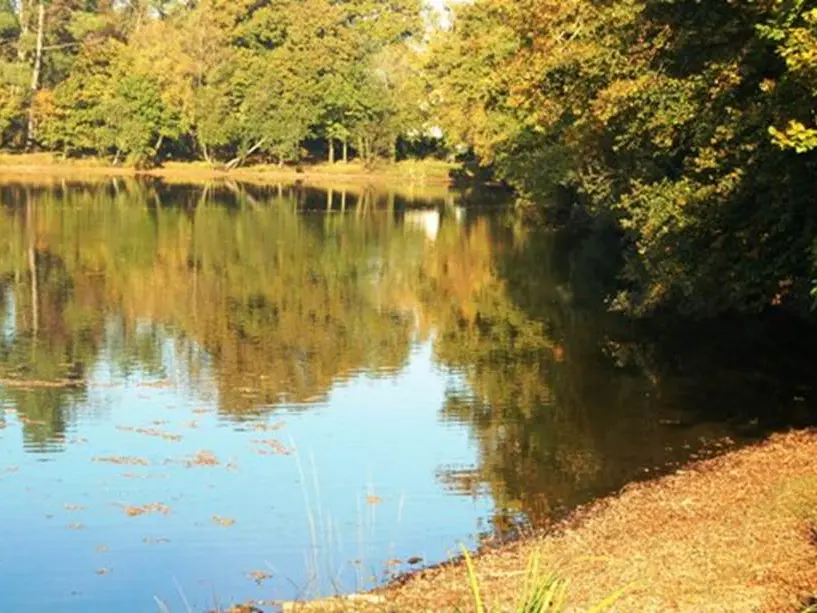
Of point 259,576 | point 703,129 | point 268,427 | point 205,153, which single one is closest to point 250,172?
point 205,153

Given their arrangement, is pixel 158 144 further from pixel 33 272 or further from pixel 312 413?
pixel 312 413

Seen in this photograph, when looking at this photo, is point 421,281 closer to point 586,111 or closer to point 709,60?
point 586,111

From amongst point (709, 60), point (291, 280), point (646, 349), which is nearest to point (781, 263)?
point (709, 60)

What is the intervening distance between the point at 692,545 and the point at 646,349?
13.4 meters

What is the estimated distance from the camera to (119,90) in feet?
285

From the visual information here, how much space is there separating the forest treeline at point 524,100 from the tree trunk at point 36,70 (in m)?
0.23

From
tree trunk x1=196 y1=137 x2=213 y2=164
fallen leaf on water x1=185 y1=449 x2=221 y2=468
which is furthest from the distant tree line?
fallen leaf on water x1=185 y1=449 x2=221 y2=468

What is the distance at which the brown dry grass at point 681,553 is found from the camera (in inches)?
352

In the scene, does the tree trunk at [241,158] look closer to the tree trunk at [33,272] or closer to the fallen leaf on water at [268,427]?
the tree trunk at [33,272]

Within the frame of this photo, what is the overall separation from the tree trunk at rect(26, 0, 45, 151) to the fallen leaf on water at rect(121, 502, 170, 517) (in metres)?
80.3

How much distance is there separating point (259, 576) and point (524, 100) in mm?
22643

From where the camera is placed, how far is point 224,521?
12719mm

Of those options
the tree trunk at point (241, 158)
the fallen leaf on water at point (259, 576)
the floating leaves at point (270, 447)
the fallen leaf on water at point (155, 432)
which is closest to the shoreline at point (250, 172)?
the tree trunk at point (241, 158)

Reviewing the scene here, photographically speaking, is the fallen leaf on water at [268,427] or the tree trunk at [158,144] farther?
the tree trunk at [158,144]
